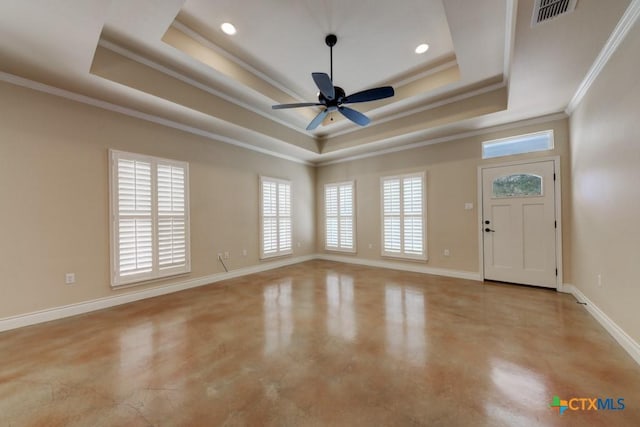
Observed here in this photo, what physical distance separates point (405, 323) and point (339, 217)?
A: 412 centimetres

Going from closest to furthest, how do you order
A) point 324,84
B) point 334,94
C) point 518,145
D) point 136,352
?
point 136,352 → point 324,84 → point 334,94 → point 518,145

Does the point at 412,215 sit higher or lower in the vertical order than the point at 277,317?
higher

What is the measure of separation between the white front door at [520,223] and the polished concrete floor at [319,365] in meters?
0.70

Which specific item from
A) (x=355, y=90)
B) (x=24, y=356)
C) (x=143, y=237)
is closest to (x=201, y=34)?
(x=355, y=90)

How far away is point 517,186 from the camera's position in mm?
4328

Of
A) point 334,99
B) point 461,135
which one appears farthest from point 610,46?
point 334,99

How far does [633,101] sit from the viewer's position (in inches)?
82.5

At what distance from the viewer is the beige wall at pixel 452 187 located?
4.06 meters

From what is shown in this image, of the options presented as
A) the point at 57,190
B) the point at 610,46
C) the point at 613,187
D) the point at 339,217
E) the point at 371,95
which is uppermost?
the point at 610,46

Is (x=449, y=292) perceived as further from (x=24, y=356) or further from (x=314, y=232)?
(x=24, y=356)

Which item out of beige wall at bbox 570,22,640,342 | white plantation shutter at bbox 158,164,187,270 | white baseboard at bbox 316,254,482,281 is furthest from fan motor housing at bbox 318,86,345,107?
white baseboard at bbox 316,254,482,281

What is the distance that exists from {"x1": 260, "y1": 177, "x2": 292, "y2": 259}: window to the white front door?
4.34 meters

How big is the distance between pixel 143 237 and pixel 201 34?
305 cm

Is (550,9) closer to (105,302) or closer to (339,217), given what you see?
(339,217)
